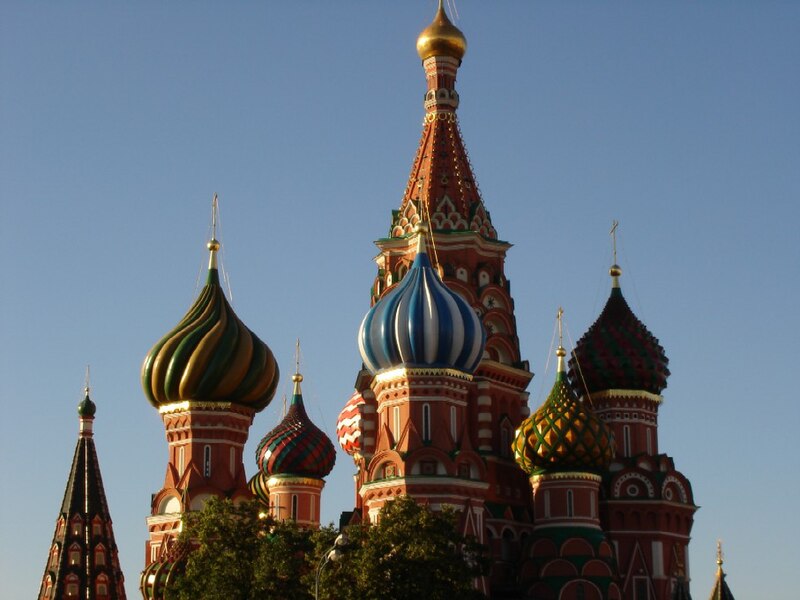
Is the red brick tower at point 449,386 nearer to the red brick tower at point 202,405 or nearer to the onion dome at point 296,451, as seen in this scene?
the onion dome at point 296,451

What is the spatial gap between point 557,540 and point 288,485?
8.21 meters

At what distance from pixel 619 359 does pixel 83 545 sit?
15320mm

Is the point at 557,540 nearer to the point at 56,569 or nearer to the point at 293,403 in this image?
the point at 293,403

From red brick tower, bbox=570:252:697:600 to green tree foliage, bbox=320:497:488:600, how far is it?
436 inches

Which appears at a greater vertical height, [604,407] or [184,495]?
[604,407]

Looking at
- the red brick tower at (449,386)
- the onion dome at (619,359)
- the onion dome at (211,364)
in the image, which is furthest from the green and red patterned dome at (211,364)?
the onion dome at (619,359)

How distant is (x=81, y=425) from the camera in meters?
52.0

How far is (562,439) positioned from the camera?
44812 millimetres

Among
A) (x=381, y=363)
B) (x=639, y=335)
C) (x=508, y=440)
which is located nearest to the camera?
(x=381, y=363)

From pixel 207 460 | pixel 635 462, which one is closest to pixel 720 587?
pixel 635 462

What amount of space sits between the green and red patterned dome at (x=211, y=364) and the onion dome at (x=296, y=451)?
7.12 ft

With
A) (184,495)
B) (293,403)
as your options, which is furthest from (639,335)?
(184,495)

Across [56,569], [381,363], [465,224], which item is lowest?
[56,569]

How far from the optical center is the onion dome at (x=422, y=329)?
4275 cm
